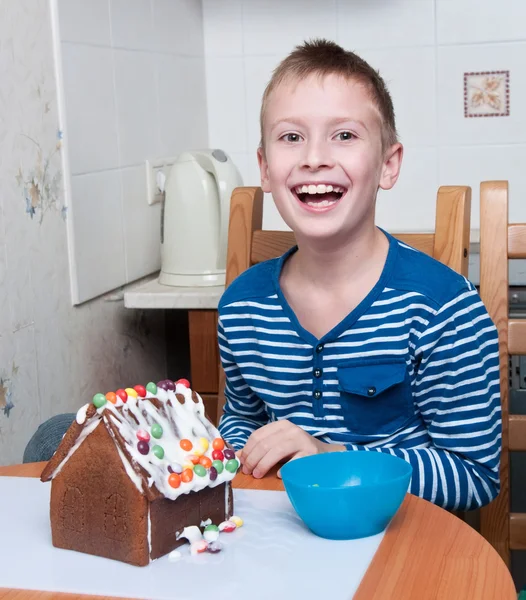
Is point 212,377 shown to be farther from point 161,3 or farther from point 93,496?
point 93,496

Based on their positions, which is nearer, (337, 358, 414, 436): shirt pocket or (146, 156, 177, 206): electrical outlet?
(337, 358, 414, 436): shirt pocket

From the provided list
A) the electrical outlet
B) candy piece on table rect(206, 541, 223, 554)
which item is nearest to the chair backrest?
candy piece on table rect(206, 541, 223, 554)

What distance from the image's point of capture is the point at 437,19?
2164 mm

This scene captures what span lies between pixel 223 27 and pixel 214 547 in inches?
70.6

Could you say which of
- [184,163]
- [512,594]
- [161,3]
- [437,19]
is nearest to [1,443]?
[184,163]

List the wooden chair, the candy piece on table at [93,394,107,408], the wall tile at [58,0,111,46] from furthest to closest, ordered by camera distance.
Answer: the wall tile at [58,0,111,46]
the wooden chair
the candy piece on table at [93,394,107,408]

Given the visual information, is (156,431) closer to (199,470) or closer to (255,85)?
(199,470)

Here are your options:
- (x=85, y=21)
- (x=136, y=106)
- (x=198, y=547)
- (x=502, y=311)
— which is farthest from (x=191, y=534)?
(x=136, y=106)

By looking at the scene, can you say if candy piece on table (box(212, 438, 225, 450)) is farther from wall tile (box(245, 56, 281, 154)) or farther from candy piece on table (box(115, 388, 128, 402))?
wall tile (box(245, 56, 281, 154))

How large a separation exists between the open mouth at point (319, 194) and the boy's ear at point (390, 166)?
0.33 feet

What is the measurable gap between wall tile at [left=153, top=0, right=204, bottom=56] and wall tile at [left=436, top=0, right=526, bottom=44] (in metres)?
0.59

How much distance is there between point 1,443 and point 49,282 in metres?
0.29

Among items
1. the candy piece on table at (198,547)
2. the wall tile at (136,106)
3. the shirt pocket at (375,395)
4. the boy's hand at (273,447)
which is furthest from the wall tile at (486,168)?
the candy piece on table at (198,547)

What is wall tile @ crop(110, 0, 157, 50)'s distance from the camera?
1818 mm
